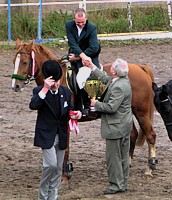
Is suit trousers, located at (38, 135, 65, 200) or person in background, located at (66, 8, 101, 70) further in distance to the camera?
person in background, located at (66, 8, 101, 70)

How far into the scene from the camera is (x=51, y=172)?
23.5ft

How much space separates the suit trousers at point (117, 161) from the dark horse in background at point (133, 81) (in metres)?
0.89

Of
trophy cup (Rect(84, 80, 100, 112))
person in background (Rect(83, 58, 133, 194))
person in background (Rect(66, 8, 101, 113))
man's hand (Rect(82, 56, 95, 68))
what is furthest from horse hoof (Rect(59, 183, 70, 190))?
man's hand (Rect(82, 56, 95, 68))

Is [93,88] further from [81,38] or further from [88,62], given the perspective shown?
[81,38]

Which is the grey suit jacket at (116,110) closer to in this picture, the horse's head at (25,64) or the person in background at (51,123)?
the person in background at (51,123)

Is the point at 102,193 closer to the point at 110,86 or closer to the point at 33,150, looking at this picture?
the point at 110,86

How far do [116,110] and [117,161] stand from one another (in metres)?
0.65

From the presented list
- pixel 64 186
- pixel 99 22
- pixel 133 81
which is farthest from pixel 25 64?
pixel 99 22

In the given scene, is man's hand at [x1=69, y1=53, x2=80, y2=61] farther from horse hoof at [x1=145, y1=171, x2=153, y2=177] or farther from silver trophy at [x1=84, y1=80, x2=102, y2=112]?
horse hoof at [x1=145, y1=171, x2=153, y2=177]

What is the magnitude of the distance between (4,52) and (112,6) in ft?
29.1

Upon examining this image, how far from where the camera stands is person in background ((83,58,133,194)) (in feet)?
25.6

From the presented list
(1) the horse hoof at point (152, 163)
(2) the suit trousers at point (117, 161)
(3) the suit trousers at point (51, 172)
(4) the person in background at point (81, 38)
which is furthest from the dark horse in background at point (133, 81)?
(3) the suit trousers at point (51, 172)

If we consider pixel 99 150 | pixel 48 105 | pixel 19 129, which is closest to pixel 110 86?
pixel 48 105

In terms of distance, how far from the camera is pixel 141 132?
9.56 meters
